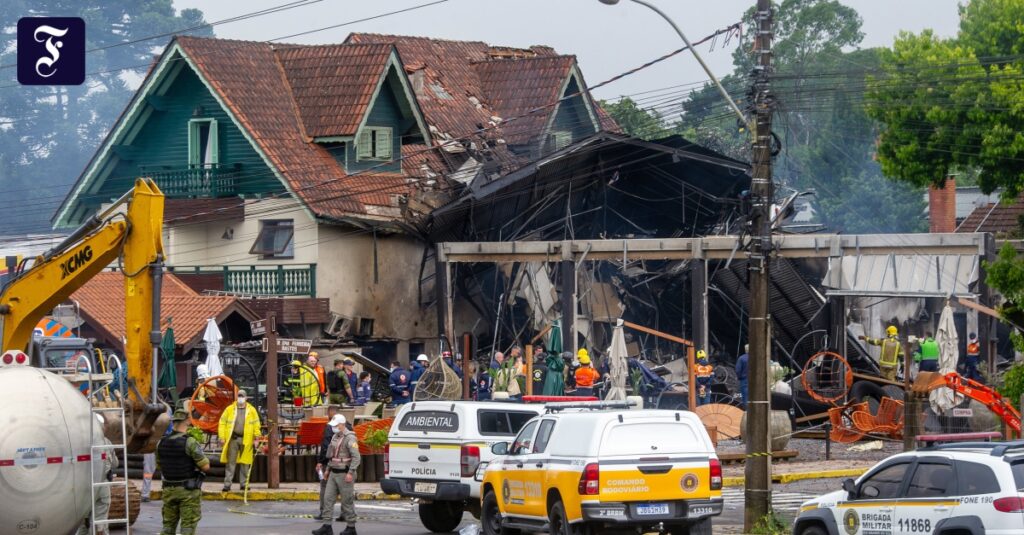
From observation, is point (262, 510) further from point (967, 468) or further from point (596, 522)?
point (967, 468)

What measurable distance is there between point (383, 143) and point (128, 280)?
2621cm

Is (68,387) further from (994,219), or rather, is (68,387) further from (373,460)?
(994,219)

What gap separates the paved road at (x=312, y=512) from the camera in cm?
2305

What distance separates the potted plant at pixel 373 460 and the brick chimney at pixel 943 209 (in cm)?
3261

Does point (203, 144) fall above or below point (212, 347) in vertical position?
above

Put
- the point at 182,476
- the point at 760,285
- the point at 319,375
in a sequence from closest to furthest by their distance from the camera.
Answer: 1. the point at 182,476
2. the point at 760,285
3. the point at 319,375

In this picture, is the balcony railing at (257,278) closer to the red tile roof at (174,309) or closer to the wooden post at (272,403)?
the red tile roof at (174,309)

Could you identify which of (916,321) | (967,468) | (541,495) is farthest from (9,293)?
(916,321)

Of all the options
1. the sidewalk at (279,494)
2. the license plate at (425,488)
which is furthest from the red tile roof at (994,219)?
the license plate at (425,488)

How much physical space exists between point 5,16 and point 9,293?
390ft

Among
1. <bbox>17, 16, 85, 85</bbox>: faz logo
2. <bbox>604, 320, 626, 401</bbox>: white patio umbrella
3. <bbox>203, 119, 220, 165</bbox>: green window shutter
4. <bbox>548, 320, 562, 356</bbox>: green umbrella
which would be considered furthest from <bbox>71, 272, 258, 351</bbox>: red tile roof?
<bbox>17, 16, 85, 85</bbox>: faz logo

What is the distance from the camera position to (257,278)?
44.7m

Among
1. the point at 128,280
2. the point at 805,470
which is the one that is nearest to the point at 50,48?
the point at 128,280

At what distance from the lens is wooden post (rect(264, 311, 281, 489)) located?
92.1 ft
